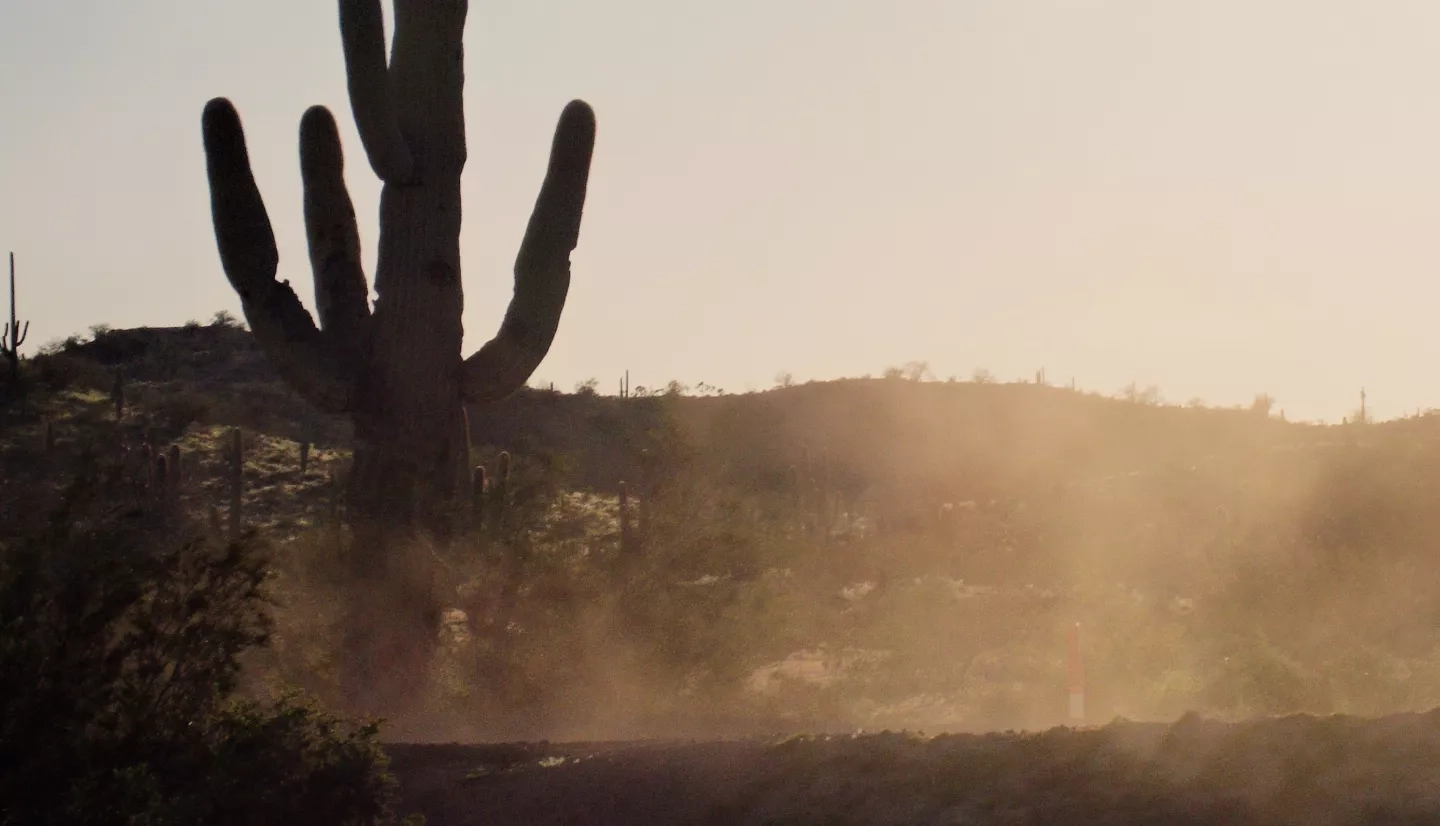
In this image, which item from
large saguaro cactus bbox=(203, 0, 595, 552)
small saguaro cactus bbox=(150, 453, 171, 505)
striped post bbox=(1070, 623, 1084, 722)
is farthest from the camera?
small saguaro cactus bbox=(150, 453, 171, 505)

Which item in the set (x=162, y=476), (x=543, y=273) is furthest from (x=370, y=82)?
(x=162, y=476)

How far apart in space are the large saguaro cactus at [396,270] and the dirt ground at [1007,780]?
7.05 metres

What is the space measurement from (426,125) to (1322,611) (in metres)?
13.2

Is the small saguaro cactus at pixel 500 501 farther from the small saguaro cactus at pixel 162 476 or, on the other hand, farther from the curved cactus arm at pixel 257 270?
the small saguaro cactus at pixel 162 476

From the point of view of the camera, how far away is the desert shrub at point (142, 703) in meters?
7.36

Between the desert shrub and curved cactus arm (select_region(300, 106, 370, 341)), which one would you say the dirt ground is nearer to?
the desert shrub

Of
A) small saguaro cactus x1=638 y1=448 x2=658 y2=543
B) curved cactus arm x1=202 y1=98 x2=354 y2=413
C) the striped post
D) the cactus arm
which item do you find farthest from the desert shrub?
small saguaro cactus x1=638 y1=448 x2=658 y2=543

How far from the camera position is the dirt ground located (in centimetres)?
720

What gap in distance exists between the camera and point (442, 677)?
1606 centimetres

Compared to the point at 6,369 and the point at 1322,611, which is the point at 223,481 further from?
the point at 1322,611

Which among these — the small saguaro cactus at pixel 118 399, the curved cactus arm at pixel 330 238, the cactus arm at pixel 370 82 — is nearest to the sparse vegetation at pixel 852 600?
the curved cactus arm at pixel 330 238

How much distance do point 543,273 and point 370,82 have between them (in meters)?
3.04

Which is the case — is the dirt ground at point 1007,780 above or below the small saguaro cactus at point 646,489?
below

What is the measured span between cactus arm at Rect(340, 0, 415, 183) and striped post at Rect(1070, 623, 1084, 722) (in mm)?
9374
